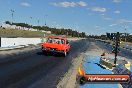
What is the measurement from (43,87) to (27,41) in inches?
1405

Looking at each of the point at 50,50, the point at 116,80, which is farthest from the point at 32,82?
the point at 50,50

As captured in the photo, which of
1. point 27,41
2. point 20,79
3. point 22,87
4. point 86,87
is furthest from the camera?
point 27,41

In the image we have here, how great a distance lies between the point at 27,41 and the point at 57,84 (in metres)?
34.6

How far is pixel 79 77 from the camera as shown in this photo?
21.7 feet

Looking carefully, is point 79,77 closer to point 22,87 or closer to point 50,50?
point 22,87

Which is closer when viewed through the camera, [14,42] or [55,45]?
[55,45]

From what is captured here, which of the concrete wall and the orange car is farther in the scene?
the concrete wall

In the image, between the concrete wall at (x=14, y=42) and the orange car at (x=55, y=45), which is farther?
the concrete wall at (x=14, y=42)

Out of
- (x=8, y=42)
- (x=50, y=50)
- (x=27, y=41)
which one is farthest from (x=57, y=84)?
(x=27, y=41)

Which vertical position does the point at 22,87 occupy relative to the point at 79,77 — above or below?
below

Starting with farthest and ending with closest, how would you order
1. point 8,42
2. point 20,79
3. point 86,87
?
point 8,42, point 20,79, point 86,87

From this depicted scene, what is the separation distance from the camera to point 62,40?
3450 centimetres

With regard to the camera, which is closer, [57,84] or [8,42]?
[57,84]

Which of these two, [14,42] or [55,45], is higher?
[55,45]
